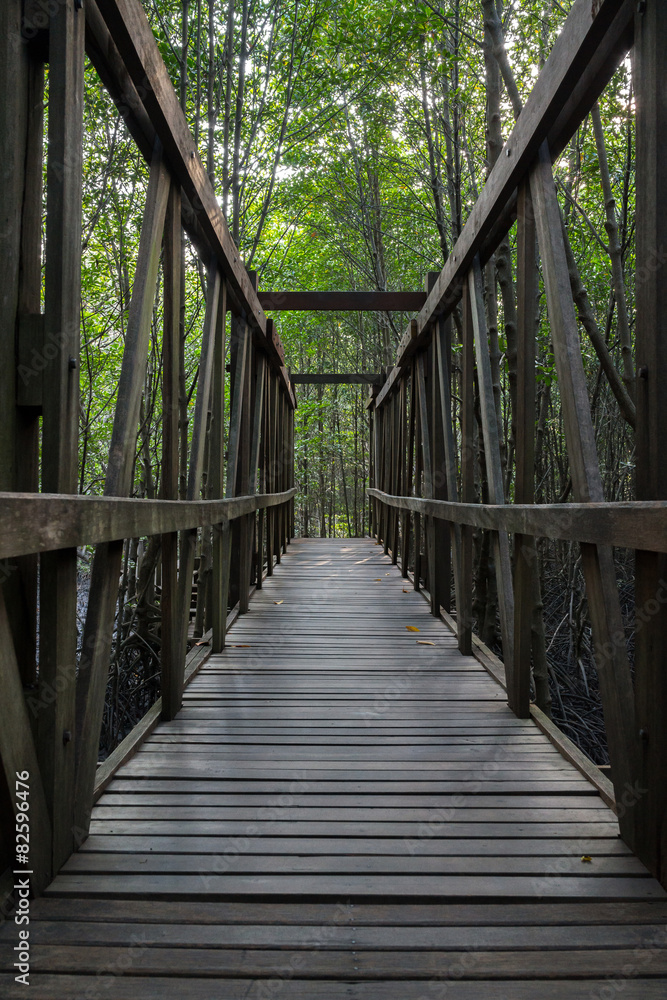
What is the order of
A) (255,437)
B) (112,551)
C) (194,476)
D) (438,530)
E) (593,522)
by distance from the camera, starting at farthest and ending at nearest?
1. (255,437)
2. (438,530)
3. (194,476)
4. (112,551)
5. (593,522)

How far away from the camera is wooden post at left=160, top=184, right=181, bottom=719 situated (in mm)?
2402

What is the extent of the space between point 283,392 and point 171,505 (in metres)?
6.93

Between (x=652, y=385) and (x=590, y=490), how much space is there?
0.42 m

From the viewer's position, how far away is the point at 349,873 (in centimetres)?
159

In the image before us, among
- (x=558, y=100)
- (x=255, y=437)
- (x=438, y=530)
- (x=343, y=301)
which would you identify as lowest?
(x=438, y=530)

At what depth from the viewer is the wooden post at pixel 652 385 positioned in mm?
1431

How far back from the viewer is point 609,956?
1.33m

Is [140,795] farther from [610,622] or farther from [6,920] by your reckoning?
[610,622]

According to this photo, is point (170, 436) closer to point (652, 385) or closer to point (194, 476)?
point (194, 476)

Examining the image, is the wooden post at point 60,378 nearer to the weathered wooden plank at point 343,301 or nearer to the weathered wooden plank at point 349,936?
the weathered wooden plank at point 349,936

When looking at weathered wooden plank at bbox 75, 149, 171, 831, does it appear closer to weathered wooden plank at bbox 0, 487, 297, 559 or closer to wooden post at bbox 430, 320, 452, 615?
weathered wooden plank at bbox 0, 487, 297, 559

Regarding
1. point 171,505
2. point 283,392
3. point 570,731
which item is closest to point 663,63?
point 171,505

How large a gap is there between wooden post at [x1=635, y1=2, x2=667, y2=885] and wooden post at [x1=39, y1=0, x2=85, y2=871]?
118 cm

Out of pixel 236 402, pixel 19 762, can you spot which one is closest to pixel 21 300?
pixel 19 762
